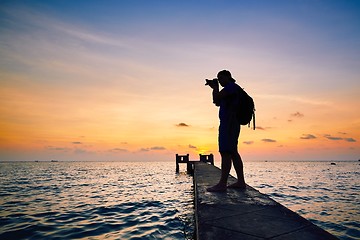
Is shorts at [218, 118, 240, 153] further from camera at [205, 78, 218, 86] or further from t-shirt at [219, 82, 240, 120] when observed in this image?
camera at [205, 78, 218, 86]

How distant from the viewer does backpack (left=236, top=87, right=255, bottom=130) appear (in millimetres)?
4133

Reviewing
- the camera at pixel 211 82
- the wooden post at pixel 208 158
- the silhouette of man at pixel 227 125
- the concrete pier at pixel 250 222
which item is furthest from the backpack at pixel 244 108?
the wooden post at pixel 208 158

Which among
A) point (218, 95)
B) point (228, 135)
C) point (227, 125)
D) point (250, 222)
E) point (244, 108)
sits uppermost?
point (218, 95)

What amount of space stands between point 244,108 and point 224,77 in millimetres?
702

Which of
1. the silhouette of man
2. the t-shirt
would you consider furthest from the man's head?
the t-shirt

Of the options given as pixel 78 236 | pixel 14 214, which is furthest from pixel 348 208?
pixel 14 214

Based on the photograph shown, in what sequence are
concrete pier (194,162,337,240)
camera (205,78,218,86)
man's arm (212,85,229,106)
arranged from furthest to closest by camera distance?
camera (205,78,218,86)
man's arm (212,85,229,106)
concrete pier (194,162,337,240)

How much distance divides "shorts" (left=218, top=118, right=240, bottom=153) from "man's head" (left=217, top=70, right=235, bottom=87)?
28.8 inches

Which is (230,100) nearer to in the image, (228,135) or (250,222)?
(228,135)

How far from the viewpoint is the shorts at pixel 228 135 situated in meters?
4.05

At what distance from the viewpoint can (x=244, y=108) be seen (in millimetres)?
4145

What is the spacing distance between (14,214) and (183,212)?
5.32 meters

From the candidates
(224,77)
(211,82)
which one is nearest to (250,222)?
(211,82)

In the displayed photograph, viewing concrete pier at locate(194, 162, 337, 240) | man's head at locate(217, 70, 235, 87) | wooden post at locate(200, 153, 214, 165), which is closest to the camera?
concrete pier at locate(194, 162, 337, 240)
